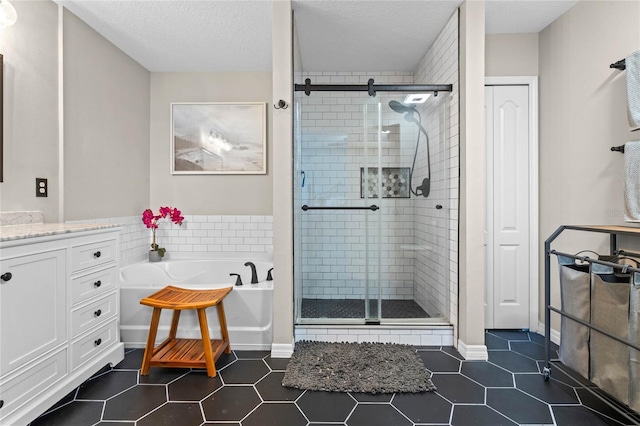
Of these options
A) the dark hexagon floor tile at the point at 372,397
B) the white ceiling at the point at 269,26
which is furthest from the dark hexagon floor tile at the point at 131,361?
the white ceiling at the point at 269,26

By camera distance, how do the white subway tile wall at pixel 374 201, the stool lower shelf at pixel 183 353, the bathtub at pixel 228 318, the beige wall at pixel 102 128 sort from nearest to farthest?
1. the stool lower shelf at pixel 183 353
2. the bathtub at pixel 228 318
3. the beige wall at pixel 102 128
4. the white subway tile wall at pixel 374 201

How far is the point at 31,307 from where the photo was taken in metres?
1.45

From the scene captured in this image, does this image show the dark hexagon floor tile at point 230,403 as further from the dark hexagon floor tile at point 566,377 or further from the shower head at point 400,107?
the shower head at point 400,107

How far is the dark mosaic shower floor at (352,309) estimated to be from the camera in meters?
2.52

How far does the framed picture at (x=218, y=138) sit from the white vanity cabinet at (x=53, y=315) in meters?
1.50

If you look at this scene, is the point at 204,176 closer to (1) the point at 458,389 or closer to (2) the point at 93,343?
(2) the point at 93,343


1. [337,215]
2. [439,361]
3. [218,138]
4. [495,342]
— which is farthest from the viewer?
[218,138]

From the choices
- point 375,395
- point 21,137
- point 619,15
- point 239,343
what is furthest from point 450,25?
point 21,137

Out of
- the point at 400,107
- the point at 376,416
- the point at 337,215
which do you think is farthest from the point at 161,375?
the point at 400,107

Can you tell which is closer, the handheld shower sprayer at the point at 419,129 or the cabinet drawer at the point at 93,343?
the cabinet drawer at the point at 93,343

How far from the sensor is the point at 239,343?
2.29m

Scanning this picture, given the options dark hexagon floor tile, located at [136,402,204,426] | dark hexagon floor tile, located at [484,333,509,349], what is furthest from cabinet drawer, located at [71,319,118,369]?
dark hexagon floor tile, located at [484,333,509,349]

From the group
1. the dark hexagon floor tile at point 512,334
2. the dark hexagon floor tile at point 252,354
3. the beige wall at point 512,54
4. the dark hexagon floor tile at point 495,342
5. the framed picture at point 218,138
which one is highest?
the beige wall at point 512,54

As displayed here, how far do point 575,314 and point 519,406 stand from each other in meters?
0.57
